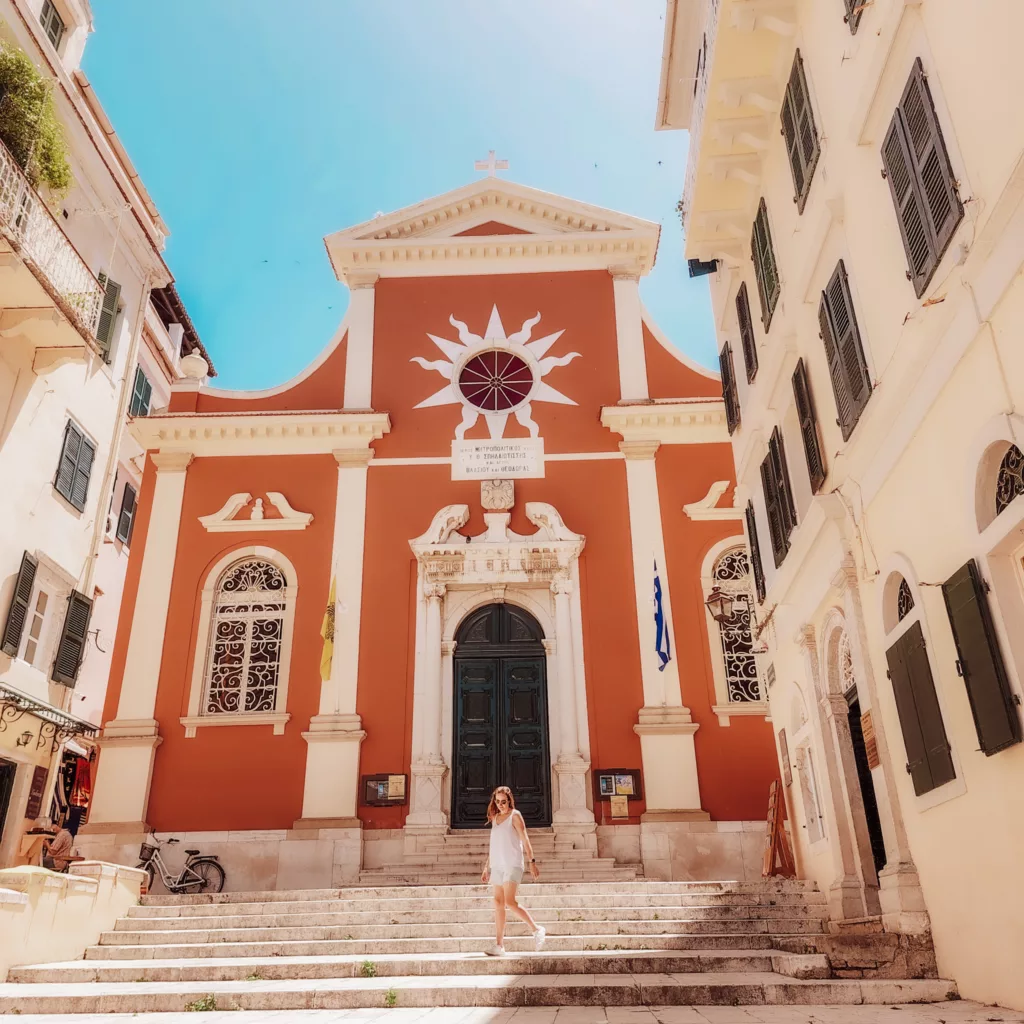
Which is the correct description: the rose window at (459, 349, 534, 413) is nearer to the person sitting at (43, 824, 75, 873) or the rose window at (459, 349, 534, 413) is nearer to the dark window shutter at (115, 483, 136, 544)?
the dark window shutter at (115, 483, 136, 544)

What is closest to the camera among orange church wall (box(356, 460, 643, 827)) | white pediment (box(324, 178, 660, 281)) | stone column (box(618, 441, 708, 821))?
stone column (box(618, 441, 708, 821))

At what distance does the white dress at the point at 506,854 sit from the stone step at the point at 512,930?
108 cm

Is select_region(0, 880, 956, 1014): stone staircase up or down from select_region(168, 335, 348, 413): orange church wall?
down

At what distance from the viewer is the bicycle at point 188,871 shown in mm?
13031

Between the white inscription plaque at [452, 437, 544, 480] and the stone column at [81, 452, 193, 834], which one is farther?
the white inscription plaque at [452, 437, 544, 480]

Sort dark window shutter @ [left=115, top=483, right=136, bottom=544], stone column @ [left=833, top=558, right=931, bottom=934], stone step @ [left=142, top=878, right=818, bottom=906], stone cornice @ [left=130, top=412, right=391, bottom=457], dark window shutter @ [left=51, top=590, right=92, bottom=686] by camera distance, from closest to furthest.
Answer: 1. stone column @ [left=833, top=558, right=931, bottom=934]
2. stone step @ [left=142, top=878, right=818, bottom=906]
3. dark window shutter @ [left=51, top=590, right=92, bottom=686]
4. stone cornice @ [left=130, top=412, right=391, bottom=457]
5. dark window shutter @ [left=115, top=483, right=136, bottom=544]

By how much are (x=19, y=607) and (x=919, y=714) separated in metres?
10.3

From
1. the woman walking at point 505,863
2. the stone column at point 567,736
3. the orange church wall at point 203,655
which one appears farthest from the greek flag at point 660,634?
the woman walking at point 505,863

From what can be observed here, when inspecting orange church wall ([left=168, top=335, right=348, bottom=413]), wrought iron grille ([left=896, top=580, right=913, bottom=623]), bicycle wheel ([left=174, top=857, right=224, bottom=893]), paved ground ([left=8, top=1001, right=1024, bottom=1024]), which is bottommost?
paved ground ([left=8, top=1001, right=1024, bottom=1024])

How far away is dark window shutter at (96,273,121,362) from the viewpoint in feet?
48.1

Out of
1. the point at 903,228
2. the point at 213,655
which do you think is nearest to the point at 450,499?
the point at 213,655

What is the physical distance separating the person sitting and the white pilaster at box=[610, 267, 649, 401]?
10.5 metres

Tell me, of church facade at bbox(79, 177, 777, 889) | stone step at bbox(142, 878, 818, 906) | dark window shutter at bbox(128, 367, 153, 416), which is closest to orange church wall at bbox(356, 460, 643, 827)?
church facade at bbox(79, 177, 777, 889)

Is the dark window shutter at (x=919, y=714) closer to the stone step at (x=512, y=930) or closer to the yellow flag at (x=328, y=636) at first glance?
the stone step at (x=512, y=930)
